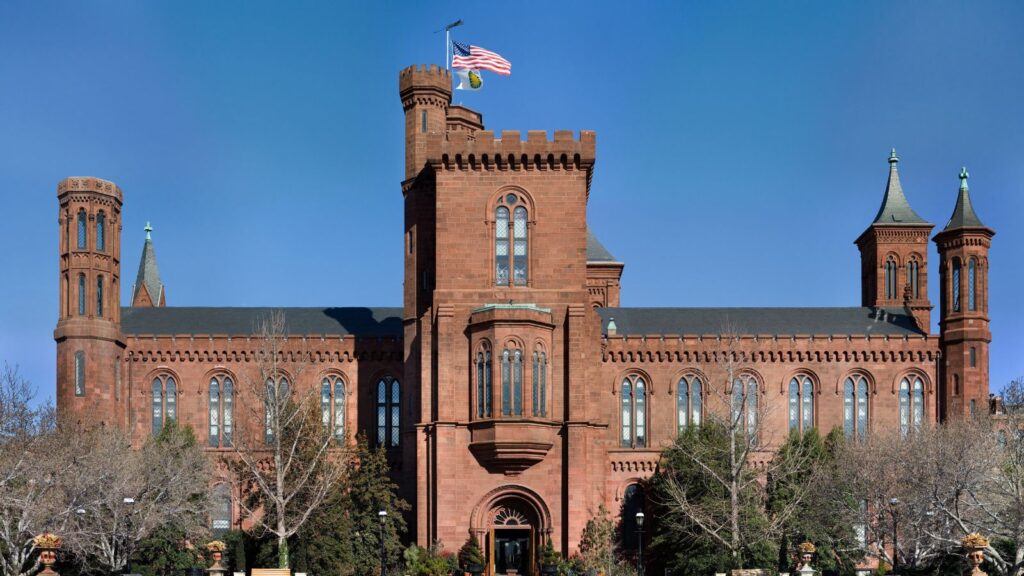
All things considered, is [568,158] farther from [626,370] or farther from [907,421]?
[907,421]

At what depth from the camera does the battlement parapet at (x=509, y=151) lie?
64.9 metres

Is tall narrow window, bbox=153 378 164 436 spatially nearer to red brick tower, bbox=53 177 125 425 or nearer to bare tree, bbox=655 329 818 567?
red brick tower, bbox=53 177 125 425

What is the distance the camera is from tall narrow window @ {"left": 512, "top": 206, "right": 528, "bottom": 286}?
65062 millimetres

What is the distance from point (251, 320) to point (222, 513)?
439 inches

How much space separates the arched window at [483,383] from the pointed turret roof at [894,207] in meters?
38.7

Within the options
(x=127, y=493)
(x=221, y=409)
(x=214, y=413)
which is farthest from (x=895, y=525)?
(x=214, y=413)

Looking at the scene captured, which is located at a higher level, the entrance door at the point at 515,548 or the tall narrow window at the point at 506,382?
the tall narrow window at the point at 506,382

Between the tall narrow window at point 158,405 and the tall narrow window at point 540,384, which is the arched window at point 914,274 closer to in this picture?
the tall narrow window at point 540,384

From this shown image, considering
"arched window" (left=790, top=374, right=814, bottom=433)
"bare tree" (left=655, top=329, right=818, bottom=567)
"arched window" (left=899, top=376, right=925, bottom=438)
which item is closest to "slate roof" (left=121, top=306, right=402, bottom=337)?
"bare tree" (left=655, top=329, right=818, bottom=567)

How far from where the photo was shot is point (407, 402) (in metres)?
69.8

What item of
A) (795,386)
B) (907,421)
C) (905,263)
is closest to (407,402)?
(795,386)

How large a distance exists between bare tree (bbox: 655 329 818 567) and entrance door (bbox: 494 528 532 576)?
639 centimetres

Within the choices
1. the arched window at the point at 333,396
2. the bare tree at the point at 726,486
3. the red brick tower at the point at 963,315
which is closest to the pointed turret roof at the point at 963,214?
the red brick tower at the point at 963,315

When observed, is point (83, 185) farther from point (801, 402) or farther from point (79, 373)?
point (801, 402)
